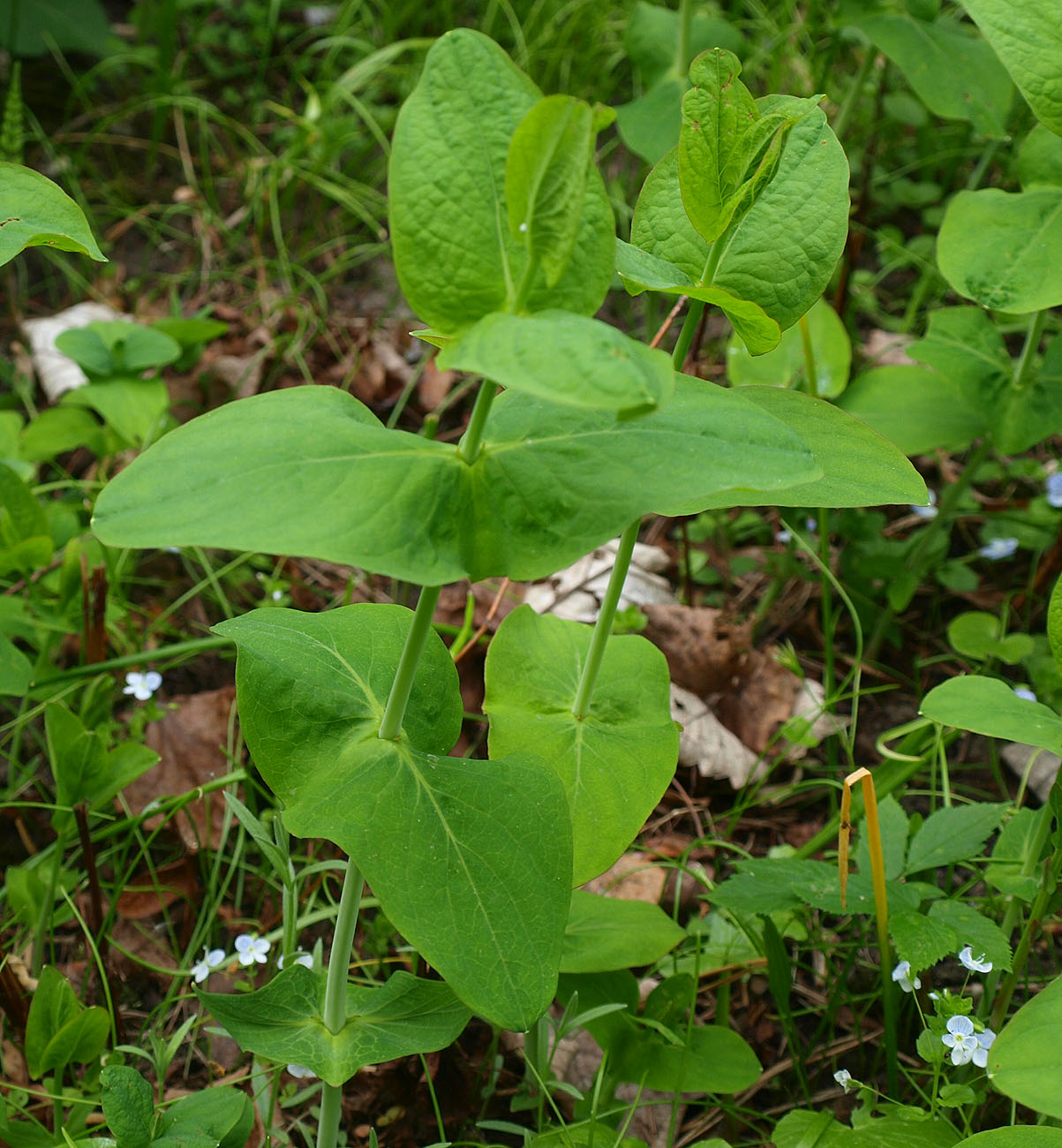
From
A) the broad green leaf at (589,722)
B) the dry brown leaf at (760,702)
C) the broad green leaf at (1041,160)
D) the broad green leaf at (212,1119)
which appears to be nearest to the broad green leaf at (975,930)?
the broad green leaf at (589,722)

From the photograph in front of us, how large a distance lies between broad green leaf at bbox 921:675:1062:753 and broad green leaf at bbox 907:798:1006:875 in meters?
0.22

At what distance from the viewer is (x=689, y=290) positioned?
994mm

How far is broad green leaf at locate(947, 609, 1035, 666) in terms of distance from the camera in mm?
1997

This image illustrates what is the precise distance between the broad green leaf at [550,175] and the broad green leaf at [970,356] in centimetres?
125

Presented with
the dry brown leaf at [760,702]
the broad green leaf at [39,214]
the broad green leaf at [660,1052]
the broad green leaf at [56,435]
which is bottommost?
the dry brown leaf at [760,702]

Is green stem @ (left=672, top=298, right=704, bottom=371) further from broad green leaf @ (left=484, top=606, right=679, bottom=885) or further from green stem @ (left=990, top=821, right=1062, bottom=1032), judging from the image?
green stem @ (left=990, top=821, right=1062, bottom=1032)

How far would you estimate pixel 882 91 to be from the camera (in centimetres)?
301

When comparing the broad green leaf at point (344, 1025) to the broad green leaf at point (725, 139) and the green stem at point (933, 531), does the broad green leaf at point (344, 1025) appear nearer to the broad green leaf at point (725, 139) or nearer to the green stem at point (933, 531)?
the broad green leaf at point (725, 139)

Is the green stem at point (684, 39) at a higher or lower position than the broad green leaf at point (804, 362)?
higher

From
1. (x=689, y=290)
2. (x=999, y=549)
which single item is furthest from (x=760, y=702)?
(x=689, y=290)

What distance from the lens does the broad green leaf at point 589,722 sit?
1.25 meters

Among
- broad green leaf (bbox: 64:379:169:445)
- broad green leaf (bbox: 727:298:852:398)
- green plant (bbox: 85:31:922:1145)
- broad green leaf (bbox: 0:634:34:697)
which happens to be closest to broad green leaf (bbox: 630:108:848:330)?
green plant (bbox: 85:31:922:1145)

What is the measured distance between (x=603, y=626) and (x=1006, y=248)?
981 millimetres

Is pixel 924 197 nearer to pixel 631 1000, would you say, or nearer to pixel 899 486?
pixel 899 486
